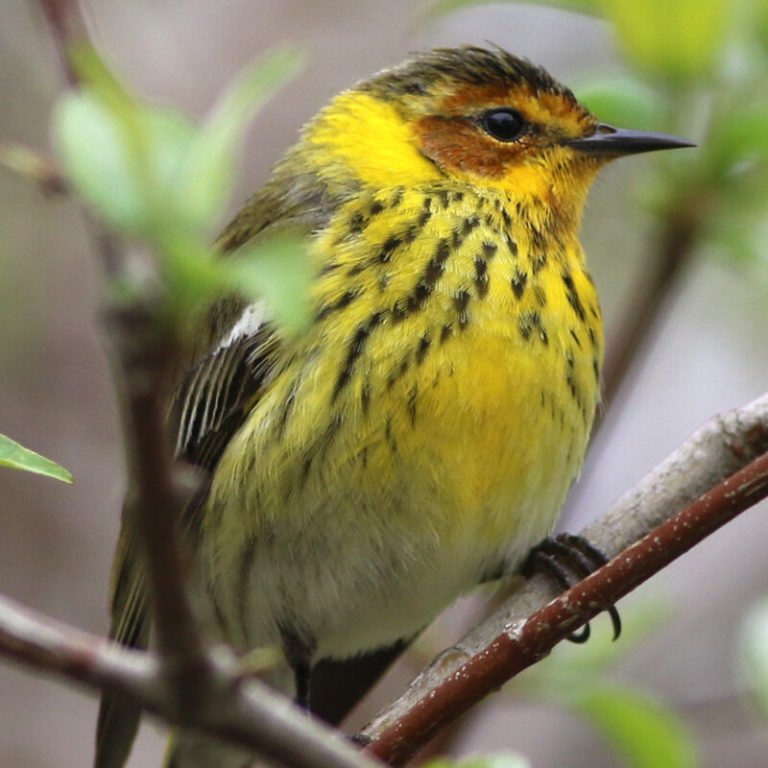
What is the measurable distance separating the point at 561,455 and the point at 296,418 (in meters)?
0.69

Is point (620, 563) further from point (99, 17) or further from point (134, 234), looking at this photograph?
point (99, 17)

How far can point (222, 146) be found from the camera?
150 centimetres

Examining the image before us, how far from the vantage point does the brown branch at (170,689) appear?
1.32 metres

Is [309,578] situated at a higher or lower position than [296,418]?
lower

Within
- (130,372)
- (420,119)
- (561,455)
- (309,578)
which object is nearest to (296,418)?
(309,578)

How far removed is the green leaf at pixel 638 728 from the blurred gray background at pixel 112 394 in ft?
6.27

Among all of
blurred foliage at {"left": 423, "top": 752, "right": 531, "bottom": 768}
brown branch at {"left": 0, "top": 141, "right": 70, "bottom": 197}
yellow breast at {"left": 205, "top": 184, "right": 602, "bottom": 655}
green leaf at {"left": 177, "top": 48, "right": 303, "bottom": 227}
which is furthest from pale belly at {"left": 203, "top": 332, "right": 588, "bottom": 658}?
brown branch at {"left": 0, "top": 141, "right": 70, "bottom": 197}

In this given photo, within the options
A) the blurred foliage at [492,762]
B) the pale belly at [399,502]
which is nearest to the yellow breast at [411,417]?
the pale belly at [399,502]

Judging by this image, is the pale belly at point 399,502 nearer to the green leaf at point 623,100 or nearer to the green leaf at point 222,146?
the green leaf at point 623,100

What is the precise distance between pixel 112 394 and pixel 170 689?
4.88 metres

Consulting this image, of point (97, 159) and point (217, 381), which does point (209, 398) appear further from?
point (97, 159)

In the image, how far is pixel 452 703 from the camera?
85.2 inches

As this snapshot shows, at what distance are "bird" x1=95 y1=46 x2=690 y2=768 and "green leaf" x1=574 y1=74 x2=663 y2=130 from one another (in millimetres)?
83

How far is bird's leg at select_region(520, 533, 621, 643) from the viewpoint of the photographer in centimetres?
316
